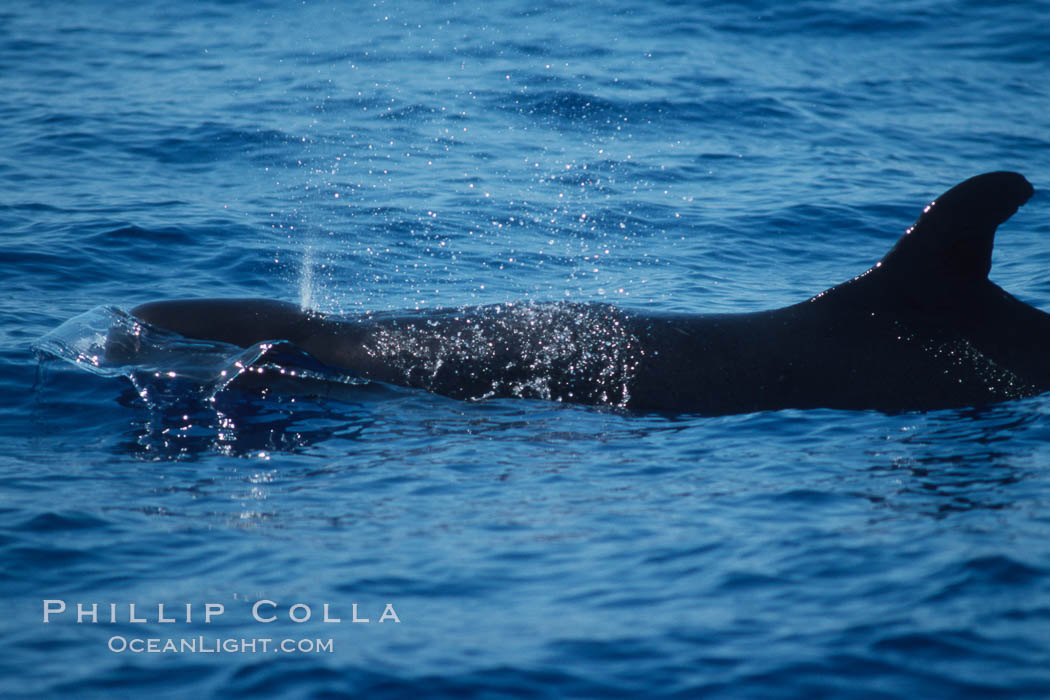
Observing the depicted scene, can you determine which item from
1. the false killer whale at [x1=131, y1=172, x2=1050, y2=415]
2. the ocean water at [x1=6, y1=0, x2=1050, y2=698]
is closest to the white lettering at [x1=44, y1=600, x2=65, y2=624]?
the ocean water at [x1=6, y1=0, x2=1050, y2=698]

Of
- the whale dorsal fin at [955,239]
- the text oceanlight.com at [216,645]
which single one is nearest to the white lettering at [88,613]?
the text oceanlight.com at [216,645]

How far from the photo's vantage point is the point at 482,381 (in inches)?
373

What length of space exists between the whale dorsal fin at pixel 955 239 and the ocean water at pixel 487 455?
1019mm

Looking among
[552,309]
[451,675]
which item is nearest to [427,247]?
[552,309]

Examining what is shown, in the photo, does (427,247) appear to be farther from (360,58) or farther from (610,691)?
(360,58)

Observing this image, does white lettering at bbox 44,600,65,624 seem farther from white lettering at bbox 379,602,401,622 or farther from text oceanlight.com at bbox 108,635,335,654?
white lettering at bbox 379,602,401,622

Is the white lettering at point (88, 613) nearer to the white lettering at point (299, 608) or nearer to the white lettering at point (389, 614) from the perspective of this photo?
the white lettering at point (299, 608)

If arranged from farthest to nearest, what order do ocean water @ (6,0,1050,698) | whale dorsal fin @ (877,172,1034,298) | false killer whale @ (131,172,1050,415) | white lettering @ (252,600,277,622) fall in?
false killer whale @ (131,172,1050,415), whale dorsal fin @ (877,172,1034,298), white lettering @ (252,600,277,622), ocean water @ (6,0,1050,698)

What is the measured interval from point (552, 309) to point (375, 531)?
138 inches

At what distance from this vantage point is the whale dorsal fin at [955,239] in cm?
845

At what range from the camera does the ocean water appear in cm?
553

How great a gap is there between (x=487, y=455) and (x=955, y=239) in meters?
3.85

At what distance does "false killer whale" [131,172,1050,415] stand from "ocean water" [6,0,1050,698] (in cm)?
24

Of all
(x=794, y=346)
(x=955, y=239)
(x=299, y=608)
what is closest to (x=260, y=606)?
(x=299, y=608)
